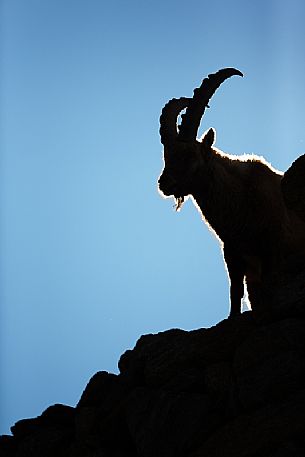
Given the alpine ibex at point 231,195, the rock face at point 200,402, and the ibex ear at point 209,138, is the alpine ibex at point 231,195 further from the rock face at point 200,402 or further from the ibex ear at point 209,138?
the rock face at point 200,402

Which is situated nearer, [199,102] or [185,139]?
[185,139]

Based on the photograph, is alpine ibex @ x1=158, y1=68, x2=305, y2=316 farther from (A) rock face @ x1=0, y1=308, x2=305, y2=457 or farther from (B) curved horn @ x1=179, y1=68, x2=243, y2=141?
(A) rock face @ x1=0, y1=308, x2=305, y2=457

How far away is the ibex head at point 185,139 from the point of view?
10367mm

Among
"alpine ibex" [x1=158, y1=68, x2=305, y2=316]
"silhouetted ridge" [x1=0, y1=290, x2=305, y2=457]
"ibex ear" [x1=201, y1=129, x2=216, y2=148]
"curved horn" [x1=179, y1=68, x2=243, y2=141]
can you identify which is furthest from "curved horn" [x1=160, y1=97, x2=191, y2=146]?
"silhouetted ridge" [x1=0, y1=290, x2=305, y2=457]

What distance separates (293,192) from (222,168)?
3247 mm

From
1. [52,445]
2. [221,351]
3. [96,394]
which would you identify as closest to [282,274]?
[221,351]

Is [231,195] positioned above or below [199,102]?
below

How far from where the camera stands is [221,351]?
→ 7746 millimetres

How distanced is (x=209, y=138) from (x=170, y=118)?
878 millimetres

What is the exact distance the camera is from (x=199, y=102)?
1070cm

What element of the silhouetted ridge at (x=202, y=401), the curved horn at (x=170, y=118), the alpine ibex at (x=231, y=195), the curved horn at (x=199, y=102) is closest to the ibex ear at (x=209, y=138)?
the alpine ibex at (x=231, y=195)

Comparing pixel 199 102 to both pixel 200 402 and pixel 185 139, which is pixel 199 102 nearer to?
pixel 185 139

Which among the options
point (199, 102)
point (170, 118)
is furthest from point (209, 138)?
point (170, 118)

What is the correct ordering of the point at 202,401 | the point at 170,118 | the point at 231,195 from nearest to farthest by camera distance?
the point at 202,401 < the point at 231,195 < the point at 170,118
